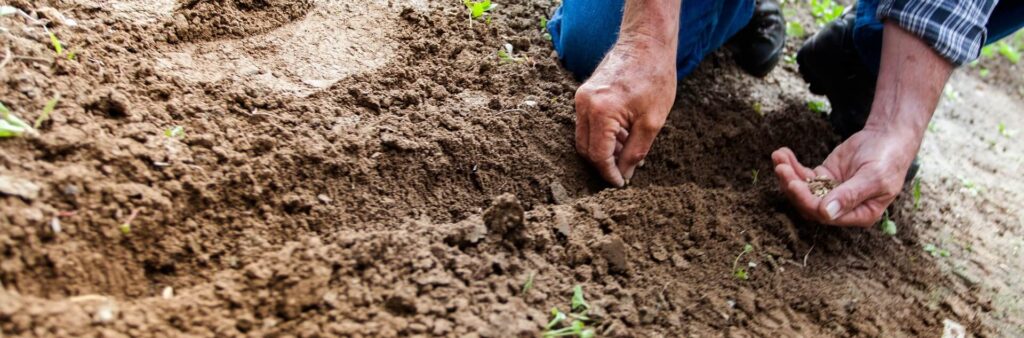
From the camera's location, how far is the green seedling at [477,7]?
2.30 m

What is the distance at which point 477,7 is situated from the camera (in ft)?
7.59

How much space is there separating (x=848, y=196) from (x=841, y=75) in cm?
88

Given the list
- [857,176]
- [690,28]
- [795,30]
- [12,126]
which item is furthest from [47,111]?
[795,30]

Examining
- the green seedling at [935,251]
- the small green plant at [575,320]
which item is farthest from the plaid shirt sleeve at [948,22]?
the small green plant at [575,320]

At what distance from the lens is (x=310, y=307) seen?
124 cm

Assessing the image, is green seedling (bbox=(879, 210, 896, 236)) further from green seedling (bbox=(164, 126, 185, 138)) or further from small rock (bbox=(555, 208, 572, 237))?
green seedling (bbox=(164, 126, 185, 138))

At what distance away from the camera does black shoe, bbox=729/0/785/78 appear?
8.65 feet

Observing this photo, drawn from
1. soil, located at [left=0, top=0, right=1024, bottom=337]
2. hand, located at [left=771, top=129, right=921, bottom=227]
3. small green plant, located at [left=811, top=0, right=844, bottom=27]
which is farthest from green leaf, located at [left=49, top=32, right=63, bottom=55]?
small green plant, located at [left=811, top=0, right=844, bottom=27]

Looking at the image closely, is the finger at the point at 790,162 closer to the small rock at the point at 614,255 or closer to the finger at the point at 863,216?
the finger at the point at 863,216

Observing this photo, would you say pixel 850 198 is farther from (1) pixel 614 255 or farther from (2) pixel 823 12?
(2) pixel 823 12

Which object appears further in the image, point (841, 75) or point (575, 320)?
point (841, 75)

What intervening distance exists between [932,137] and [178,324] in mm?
3067

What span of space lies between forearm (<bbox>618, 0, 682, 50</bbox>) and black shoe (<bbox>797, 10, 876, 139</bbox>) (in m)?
0.96

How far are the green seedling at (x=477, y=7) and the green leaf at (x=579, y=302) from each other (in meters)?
1.24
